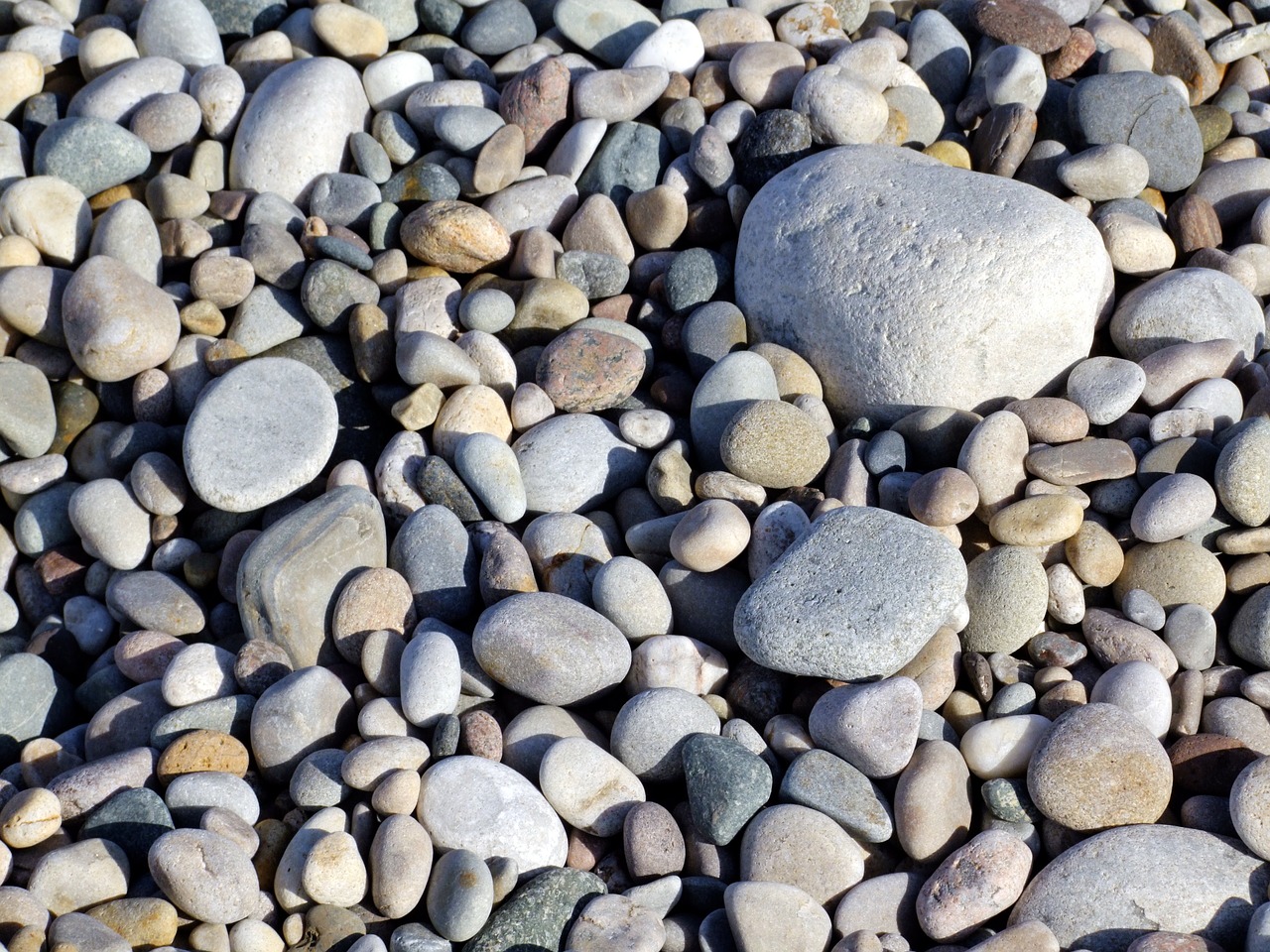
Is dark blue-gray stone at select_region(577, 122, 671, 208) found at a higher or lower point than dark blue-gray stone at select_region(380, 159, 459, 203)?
higher

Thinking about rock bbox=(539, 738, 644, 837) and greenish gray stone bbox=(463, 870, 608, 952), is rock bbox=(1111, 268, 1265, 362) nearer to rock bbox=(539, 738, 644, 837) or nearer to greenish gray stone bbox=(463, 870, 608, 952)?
rock bbox=(539, 738, 644, 837)

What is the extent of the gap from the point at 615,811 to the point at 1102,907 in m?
1.08

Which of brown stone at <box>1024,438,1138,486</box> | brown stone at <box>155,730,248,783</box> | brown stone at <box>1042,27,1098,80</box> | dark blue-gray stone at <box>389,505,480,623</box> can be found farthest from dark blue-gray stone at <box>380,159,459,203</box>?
brown stone at <box>1042,27,1098,80</box>

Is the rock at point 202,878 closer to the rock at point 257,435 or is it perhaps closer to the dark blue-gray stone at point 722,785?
the dark blue-gray stone at point 722,785

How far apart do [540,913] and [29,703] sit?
5.41 ft

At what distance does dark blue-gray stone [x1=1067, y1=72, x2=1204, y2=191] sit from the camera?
4141 mm

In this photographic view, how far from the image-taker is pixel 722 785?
2602mm

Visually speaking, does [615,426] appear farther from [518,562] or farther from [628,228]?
[628,228]

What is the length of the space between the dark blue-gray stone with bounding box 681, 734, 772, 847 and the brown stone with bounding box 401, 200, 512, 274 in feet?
6.81

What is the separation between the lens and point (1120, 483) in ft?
10.5

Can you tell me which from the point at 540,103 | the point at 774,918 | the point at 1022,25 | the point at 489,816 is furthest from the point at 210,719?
the point at 1022,25

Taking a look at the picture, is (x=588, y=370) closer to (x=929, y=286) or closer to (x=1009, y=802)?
(x=929, y=286)

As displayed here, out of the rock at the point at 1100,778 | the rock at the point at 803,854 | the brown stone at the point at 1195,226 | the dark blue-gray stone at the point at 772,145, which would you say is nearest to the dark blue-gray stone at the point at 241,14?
the dark blue-gray stone at the point at 772,145

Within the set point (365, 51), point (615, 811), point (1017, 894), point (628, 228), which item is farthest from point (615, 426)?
point (365, 51)
